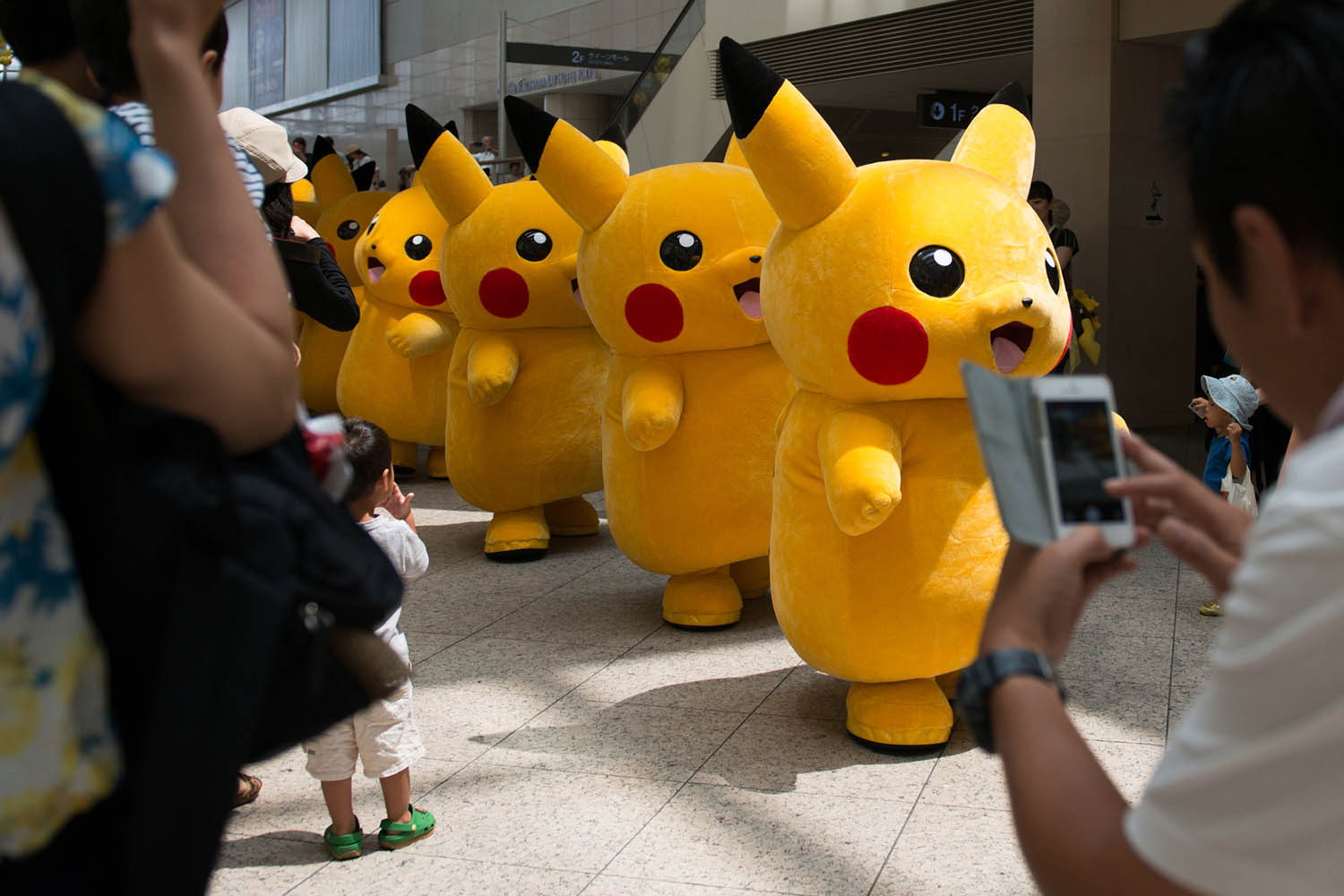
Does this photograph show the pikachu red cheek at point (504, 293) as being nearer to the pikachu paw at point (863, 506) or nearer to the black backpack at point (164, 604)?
the pikachu paw at point (863, 506)

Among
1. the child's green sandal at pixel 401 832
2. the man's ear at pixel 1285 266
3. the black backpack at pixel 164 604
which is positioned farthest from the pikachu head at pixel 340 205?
the man's ear at pixel 1285 266

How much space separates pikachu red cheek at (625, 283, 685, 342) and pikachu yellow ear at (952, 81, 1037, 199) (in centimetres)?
112

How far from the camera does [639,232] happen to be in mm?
4641

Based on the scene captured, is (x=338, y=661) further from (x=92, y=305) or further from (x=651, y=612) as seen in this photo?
(x=651, y=612)

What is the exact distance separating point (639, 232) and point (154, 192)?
12.4 feet

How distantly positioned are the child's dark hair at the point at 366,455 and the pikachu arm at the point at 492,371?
2.65 metres

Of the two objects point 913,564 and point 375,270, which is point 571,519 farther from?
point 913,564

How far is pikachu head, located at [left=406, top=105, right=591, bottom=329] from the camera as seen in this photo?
19.1 ft

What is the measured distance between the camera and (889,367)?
11.4ft

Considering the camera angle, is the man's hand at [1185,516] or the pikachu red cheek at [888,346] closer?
the man's hand at [1185,516]

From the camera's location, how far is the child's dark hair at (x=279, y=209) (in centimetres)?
323

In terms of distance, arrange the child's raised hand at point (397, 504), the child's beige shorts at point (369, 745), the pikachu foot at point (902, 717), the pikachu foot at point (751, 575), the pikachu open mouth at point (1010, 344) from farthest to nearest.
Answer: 1. the pikachu foot at point (751, 575)
2. the pikachu foot at point (902, 717)
3. the pikachu open mouth at point (1010, 344)
4. the child's raised hand at point (397, 504)
5. the child's beige shorts at point (369, 745)

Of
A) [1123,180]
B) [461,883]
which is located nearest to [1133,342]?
[1123,180]

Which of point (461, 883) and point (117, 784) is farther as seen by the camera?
point (461, 883)
